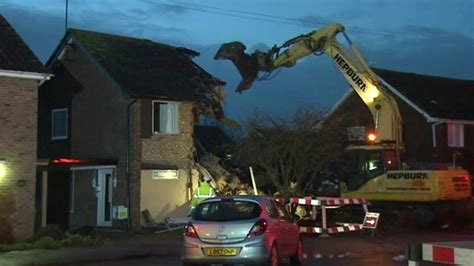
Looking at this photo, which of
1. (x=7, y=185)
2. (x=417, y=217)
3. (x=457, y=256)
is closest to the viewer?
(x=457, y=256)

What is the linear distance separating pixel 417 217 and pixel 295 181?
209 inches

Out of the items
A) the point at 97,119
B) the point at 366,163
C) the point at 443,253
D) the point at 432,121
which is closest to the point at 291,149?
the point at 366,163

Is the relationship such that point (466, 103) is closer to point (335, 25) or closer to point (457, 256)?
point (335, 25)

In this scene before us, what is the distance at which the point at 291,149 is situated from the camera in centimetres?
2886

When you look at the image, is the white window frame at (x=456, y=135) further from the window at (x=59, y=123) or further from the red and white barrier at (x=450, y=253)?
the red and white barrier at (x=450, y=253)

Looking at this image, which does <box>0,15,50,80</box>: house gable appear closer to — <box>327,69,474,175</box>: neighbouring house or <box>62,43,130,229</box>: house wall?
<box>62,43,130,229</box>: house wall

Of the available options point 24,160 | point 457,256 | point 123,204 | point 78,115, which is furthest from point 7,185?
point 457,256

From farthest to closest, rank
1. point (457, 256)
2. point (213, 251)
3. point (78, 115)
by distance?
point (78, 115), point (213, 251), point (457, 256)

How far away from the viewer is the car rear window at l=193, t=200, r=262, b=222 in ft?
47.0

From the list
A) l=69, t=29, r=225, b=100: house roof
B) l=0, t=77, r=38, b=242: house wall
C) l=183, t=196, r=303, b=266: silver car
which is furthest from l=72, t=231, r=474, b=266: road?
l=69, t=29, r=225, b=100: house roof

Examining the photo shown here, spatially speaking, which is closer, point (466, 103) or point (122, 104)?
point (122, 104)

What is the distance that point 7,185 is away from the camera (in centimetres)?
2239

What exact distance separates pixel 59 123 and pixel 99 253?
1264 cm

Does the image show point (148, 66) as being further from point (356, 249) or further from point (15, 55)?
point (356, 249)
